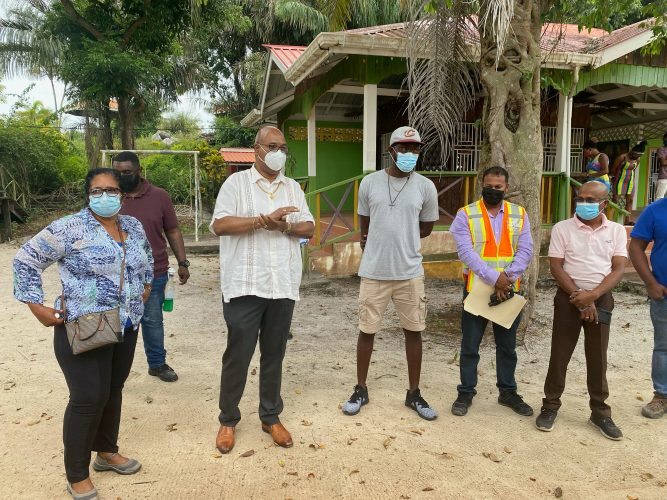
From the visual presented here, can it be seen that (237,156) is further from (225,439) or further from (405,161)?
(225,439)

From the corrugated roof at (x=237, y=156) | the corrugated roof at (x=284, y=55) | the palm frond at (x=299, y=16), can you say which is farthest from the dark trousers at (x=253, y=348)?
the palm frond at (x=299, y=16)

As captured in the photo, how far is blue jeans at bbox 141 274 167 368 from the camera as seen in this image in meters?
4.06

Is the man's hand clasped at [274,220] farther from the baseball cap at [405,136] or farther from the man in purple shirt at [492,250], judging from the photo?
the man in purple shirt at [492,250]

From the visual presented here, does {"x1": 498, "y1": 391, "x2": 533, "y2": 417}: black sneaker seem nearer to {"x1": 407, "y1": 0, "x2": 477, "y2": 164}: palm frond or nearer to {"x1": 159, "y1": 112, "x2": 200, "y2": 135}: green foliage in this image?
{"x1": 407, "y1": 0, "x2": 477, "y2": 164}: palm frond

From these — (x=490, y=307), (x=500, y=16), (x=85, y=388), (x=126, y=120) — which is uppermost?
(x=126, y=120)

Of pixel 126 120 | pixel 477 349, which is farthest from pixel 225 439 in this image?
pixel 126 120

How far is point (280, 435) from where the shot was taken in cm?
319

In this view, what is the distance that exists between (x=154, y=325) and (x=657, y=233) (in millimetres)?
3818

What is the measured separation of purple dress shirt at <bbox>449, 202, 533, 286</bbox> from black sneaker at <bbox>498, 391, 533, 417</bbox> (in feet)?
2.89

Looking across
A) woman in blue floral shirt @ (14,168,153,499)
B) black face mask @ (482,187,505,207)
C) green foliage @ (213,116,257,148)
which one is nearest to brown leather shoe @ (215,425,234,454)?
woman in blue floral shirt @ (14,168,153,499)

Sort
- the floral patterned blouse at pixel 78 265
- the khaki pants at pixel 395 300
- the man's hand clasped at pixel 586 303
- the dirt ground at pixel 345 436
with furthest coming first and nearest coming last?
1. the khaki pants at pixel 395 300
2. the man's hand clasped at pixel 586 303
3. the dirt ground at pixel 345 436
4. the floral patterned blouse at pixel 78 265

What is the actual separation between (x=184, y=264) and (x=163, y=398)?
1.04 meters

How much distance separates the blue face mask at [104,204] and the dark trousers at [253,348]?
2.76ft

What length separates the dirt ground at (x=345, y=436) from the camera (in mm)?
2787
